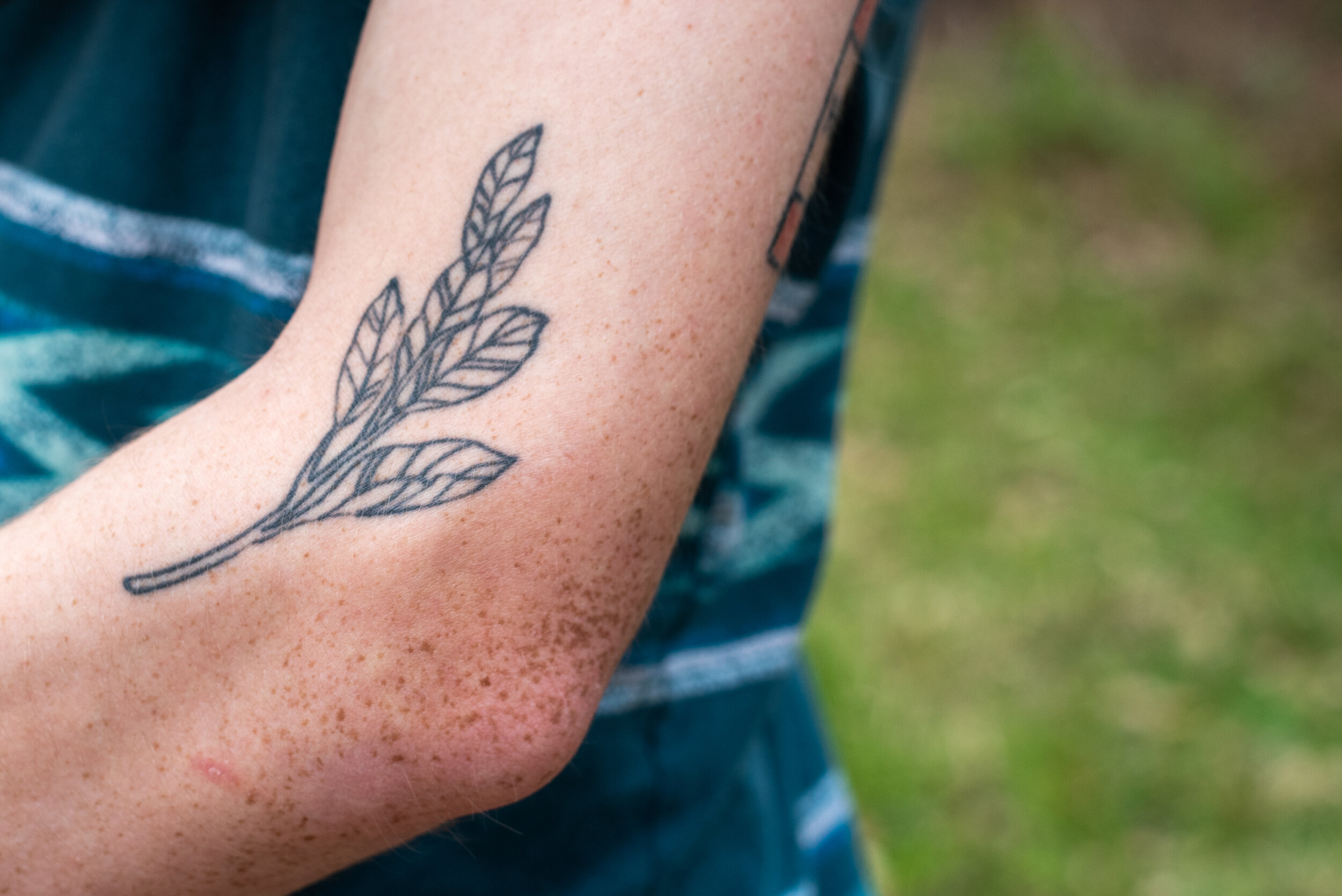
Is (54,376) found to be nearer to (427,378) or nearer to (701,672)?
(427,378)

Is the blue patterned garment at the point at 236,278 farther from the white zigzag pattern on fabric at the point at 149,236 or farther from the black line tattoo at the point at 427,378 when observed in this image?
the black line tattoo at the point at 427,378

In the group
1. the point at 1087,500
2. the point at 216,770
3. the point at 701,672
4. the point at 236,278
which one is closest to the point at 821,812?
the point at 701,672

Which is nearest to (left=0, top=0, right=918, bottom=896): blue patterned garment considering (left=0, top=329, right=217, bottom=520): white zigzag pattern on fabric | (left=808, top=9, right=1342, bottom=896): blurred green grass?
(left=0, top=329, right=217, bottom=520): white zigzag pattern on fabric

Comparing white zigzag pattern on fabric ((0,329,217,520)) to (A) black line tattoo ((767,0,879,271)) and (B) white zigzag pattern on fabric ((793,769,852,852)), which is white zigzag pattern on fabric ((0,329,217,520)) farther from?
(B) white zigzag pattern on fabric ((793,769,852,852))

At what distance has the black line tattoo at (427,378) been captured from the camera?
64 cm

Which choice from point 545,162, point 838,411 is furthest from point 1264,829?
point 545,162

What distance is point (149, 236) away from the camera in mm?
785

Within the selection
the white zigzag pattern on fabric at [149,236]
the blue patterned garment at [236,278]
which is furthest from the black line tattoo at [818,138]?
the white zigzag pattern on fabric at [149,236]

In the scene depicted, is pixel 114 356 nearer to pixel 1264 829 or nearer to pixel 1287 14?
pixel 1264 829

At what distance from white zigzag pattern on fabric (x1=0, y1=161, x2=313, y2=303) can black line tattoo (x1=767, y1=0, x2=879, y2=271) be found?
13.8 inches

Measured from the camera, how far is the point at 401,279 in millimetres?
644

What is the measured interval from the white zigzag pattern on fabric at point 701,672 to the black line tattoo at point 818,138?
0.38 m

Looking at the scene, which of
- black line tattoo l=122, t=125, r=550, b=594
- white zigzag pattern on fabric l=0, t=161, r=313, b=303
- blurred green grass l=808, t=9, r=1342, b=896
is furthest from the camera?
blurred green grass l=808, t=9, r=1342, b=896

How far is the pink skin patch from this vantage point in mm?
646
